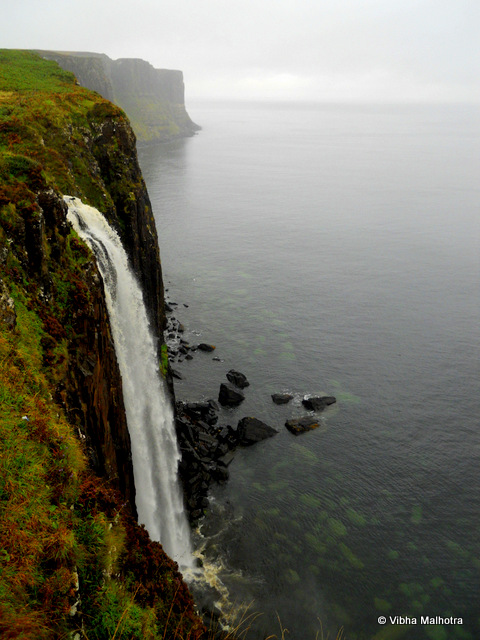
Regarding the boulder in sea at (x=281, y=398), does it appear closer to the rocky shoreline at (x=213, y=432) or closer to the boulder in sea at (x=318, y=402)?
the rocky shoreline at (x=213, y=432)

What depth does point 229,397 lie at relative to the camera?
1708 inches

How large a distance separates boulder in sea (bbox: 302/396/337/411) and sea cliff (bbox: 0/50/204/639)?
2382 centimetres

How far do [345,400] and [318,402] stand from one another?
309cm

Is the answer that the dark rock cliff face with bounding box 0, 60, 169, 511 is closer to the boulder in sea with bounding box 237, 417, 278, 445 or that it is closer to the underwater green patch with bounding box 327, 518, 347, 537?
the underwater green patch with bounding box 327, 518, 347, 537

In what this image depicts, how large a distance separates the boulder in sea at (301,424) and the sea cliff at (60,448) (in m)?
20.2

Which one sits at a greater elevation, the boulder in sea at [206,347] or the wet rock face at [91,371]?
the wet rock face at [91,371]

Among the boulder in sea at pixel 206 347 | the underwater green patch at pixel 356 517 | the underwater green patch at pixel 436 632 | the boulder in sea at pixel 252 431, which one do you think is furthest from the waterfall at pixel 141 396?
the boulder in sea at pixel 206 347

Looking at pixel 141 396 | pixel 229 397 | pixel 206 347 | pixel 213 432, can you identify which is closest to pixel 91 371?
pixel 141 396

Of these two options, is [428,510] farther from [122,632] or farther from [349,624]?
[122,632]

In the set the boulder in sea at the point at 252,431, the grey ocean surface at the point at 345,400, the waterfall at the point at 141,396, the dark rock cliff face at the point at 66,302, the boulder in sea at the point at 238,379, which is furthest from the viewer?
the boulder in sea at the point at 238,379

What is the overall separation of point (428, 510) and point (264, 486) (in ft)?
39.8

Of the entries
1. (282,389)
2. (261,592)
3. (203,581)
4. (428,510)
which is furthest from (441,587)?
(282,389)

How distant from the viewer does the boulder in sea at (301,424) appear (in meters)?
40.5

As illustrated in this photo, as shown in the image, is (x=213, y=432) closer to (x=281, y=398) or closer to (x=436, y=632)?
(x=281, y=398)
